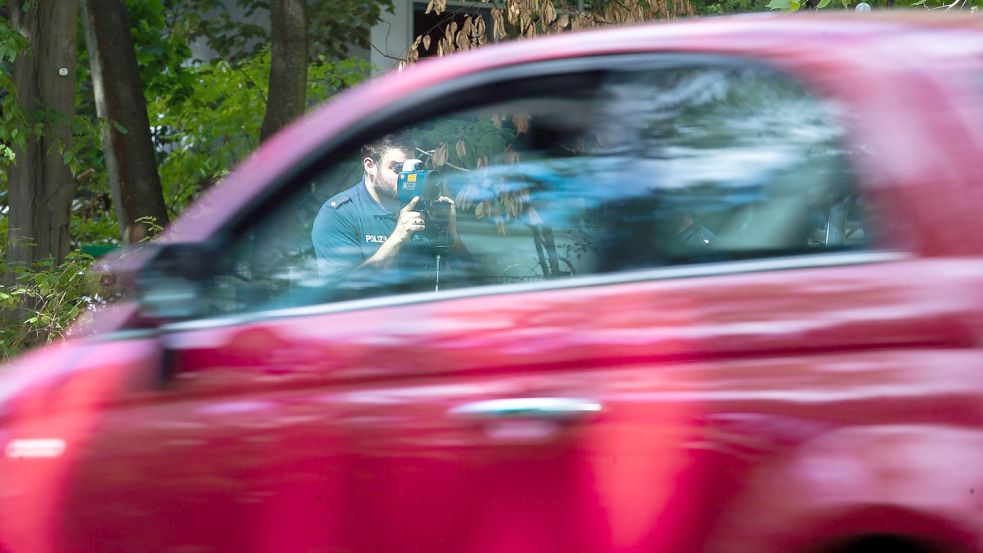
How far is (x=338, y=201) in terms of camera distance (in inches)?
127

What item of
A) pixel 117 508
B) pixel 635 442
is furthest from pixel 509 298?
pixel 117 508

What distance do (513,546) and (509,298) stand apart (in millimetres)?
469

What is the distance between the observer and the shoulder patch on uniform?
320cm

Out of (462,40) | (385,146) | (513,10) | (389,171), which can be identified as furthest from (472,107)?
(462,40)

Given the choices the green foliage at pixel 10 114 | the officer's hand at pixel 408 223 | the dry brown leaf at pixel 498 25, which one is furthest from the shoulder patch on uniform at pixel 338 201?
the green foliage at pixel 10 114

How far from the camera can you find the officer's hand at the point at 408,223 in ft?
10.4

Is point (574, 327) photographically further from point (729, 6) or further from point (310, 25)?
point (729, 6)

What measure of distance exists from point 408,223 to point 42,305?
5968mm

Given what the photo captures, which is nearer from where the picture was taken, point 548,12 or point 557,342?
point 557,342

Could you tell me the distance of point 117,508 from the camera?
3090 mm

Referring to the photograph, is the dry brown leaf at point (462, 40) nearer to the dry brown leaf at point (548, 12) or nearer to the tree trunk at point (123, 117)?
the dry brown leaf at point (548, 12)

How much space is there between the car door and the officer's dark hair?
0.03 metres

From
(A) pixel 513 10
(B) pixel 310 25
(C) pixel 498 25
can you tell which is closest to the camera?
(A) pixel 513 10

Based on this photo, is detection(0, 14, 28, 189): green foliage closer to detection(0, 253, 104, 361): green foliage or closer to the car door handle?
detection(0, 253, 104, 361): green foliage
